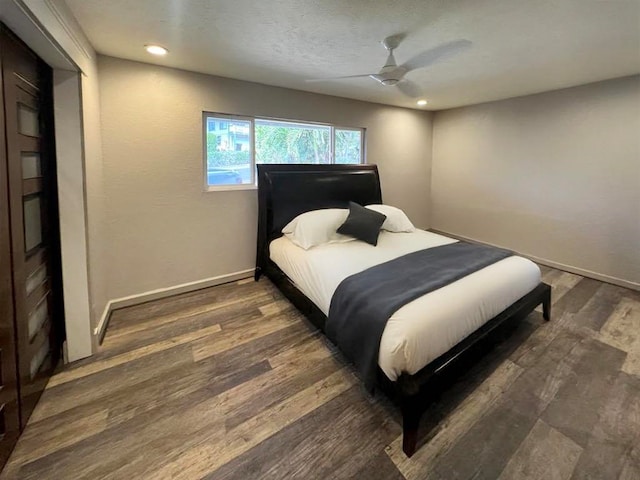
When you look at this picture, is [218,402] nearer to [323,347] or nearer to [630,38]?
[323,347]

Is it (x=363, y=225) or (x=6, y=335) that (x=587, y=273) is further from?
(x=6, y=335)

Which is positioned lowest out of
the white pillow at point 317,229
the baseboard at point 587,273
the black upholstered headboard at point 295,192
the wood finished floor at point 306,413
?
the wood finished floor at point 306,413

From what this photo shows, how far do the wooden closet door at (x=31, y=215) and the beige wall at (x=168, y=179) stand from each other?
72 centimetres

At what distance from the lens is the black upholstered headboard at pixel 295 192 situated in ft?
10.8

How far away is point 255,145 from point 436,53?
209 cm

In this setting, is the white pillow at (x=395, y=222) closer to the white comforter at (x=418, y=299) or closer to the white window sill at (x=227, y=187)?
the white comforter at (x=418, y=299)

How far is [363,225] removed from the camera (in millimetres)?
2969

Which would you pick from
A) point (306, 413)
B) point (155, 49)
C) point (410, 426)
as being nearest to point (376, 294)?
point (410, 426)

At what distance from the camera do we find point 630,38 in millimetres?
2131

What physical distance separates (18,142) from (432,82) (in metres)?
3.62

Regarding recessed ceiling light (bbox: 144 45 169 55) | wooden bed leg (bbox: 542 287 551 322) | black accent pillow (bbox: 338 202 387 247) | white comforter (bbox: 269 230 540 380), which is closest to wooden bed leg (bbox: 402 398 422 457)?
white comforter (bbox: 269 230 540 380)

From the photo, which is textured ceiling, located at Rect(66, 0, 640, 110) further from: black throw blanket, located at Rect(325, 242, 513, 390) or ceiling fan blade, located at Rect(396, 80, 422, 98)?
black throw blanket, located at Rect(325, 242, 513, 390)

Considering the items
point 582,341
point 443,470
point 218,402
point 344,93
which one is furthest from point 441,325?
point 344,93

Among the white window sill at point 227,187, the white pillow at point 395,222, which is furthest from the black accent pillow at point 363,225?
the white window sill at point 227,187
